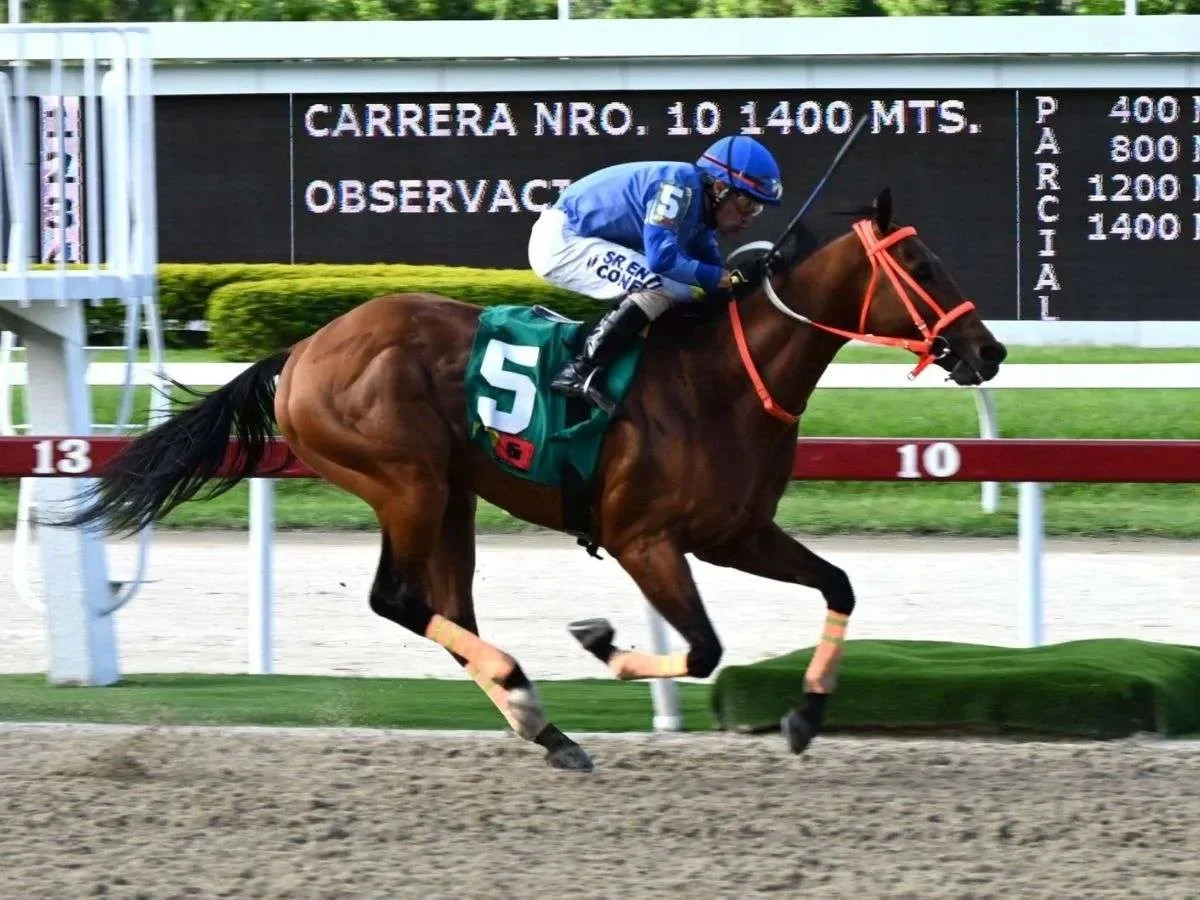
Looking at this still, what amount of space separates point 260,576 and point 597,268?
174 cm

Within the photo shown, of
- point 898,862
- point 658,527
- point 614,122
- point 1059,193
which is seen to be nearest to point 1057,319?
point 1059,193

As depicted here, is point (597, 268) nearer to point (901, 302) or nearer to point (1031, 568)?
point (901, 302)

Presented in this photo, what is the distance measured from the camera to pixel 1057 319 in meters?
12.0

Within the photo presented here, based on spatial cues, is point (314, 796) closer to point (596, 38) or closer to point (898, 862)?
point (898, 862)

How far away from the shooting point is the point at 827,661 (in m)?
4.91

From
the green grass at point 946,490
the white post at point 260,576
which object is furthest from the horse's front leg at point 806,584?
the green grass at point 946,490

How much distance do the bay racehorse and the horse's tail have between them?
0.50ft

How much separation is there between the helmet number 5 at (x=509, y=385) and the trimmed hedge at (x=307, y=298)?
6.13m

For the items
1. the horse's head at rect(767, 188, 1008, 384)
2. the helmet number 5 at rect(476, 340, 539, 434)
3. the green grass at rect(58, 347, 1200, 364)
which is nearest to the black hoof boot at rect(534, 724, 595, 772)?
the helmet number 5 at rect(476, 340, 539, 434)

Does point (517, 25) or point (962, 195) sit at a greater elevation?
point (517, 25)

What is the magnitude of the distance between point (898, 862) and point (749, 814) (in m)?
0.48

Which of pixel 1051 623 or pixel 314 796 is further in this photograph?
pixel 1051 623

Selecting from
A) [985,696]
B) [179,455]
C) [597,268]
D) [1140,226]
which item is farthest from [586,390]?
[1140,226]

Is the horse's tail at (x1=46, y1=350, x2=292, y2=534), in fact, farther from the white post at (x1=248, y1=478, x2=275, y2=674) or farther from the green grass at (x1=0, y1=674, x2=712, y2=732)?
the white post at (x1=248, y1=478, x2=275, y2=674)
